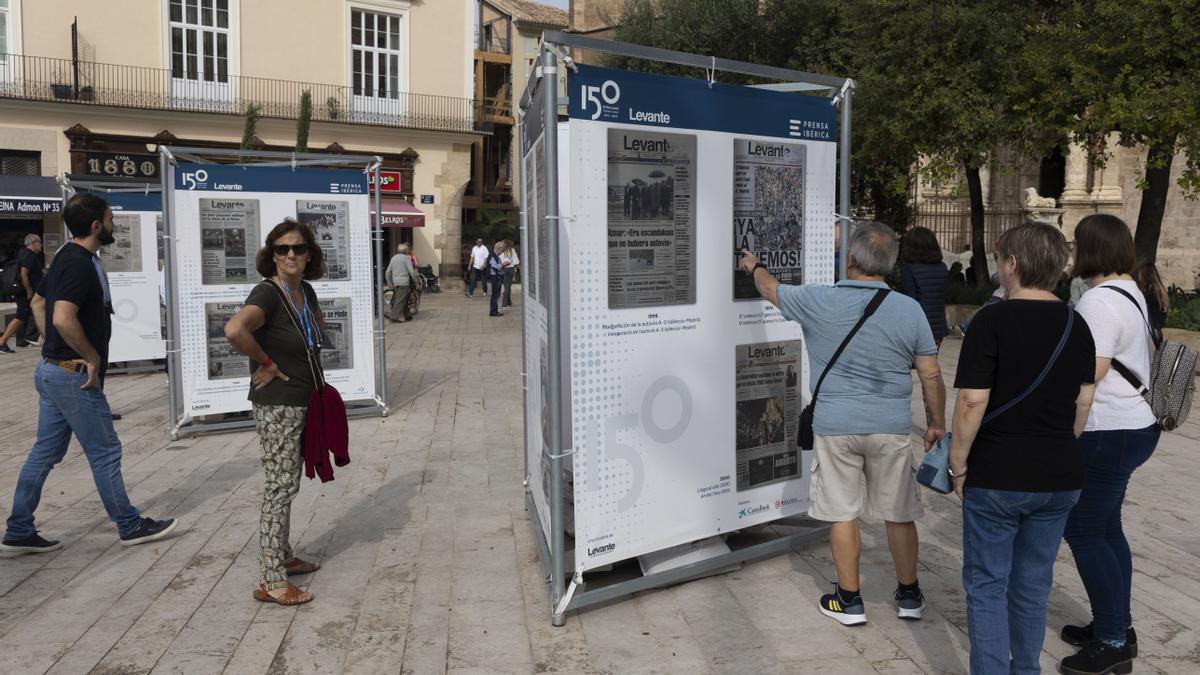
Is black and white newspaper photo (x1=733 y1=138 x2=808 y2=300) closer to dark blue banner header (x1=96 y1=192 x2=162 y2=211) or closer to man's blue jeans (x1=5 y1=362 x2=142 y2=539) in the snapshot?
man's blue jeans (x1=5 y1=362 x2=142 y2=539)

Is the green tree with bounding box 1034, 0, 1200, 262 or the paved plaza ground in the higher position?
the green tree with bounding box 1034, 0, 1200, 262

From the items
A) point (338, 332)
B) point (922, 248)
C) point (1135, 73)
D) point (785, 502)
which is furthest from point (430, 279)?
point (785, 502)

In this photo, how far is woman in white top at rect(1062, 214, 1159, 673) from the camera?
3.66 meters

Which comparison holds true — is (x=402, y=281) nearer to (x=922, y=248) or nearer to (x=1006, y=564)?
(x=922, y=248)

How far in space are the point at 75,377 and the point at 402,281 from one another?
48.3ft

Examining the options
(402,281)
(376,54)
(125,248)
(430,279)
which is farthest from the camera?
(376,54)

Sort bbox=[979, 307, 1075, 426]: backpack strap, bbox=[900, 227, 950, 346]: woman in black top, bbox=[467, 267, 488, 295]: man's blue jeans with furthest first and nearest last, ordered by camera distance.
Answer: bbox=[467, 267, 488, 295]: man's blue jeans → bbox=[900, 227, 950, 346]: woman in black top → bbox=[979, 307, 1075, 426]: backpack strap

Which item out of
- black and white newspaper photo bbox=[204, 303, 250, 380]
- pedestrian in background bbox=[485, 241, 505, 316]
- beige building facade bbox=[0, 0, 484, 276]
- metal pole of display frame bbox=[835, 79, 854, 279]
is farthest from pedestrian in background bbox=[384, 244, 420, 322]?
metal pole of display frame bbox=[835, 79, 854, 279]

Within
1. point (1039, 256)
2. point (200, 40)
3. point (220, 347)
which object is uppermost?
point (200, 40)

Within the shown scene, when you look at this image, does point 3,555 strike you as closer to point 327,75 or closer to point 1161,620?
point 1161,620

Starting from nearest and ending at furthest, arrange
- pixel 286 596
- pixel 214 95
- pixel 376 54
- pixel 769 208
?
pixel 286 596 < pixel 769 208 < pixel 214 95 < pixel 376 54

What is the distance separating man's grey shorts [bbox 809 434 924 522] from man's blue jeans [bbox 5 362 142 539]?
365 cm

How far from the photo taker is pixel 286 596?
4621 mm

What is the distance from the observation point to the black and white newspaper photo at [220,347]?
8.66m
